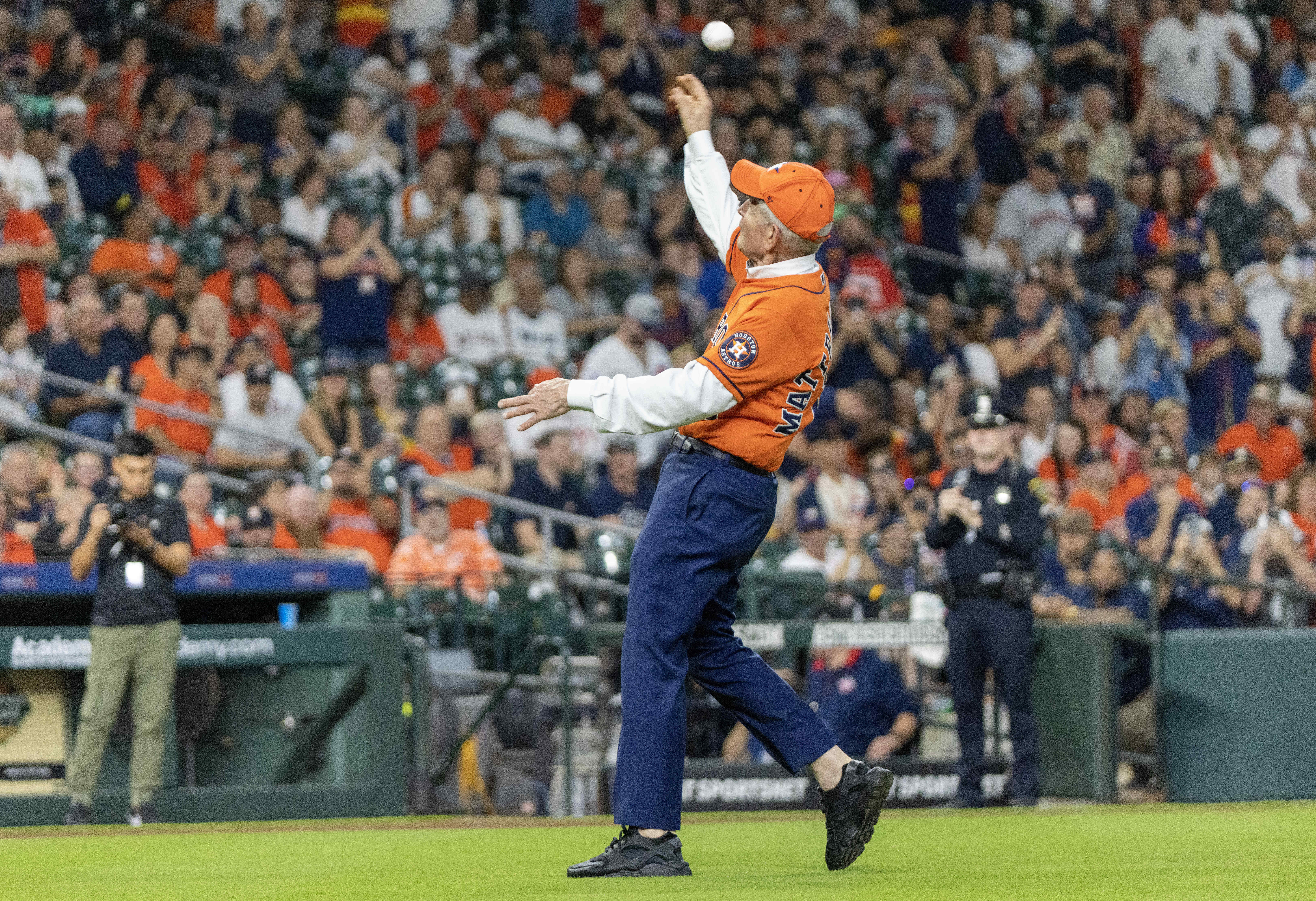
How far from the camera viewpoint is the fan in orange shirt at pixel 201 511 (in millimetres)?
10633

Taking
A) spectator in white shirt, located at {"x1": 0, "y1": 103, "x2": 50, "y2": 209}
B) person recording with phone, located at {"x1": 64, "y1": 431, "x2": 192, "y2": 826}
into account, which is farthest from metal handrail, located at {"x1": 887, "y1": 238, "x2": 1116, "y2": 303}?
person recording with phone, located at {"x1": 64, "y1": 431, "x2": 192, "y2": 826}

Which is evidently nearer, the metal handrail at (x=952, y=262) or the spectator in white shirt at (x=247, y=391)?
the spectator in white shirt at (x=247, y=391)

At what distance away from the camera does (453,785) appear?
374 inches

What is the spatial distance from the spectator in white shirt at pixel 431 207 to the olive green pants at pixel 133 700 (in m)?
6.27

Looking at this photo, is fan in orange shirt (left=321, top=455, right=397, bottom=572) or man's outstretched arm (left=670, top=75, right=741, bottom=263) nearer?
man's outstretched arm (left=670, top=75, right=741, bottom=263)

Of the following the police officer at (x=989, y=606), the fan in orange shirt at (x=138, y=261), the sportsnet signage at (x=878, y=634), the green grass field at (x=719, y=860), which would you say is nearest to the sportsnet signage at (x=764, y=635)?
the sportsnet signage at (x=878, y=634)

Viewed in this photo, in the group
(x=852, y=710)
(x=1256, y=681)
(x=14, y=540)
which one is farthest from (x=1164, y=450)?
(x=14, y=540)

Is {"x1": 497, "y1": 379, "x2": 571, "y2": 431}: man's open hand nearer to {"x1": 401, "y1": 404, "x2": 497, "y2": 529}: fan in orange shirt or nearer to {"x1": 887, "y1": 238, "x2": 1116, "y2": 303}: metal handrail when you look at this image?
{"x1": 401, "y1": 404, "x2": 497, "y2": 529}: fan in orange shirt

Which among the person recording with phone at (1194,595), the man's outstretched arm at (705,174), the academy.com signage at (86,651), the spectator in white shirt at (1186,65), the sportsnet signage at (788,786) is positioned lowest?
the sportsnet signage at (788,786)

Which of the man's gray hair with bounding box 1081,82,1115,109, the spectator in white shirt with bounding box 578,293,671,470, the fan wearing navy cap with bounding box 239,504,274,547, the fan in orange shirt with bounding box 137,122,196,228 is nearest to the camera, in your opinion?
the fan wearing navy cap with bounding box 239,504,274,547

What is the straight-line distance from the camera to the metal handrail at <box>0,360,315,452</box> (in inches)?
455

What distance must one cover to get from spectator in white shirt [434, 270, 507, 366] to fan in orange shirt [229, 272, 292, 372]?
5.02ft

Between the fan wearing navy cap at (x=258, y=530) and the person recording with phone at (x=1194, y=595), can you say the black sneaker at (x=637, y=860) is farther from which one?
the person recording with phone at (x=1194, y=595)

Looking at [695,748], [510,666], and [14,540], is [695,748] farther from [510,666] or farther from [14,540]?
[14,540]
